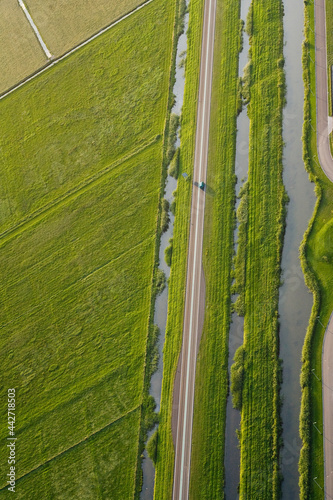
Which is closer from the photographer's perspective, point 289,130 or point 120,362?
point 120,362

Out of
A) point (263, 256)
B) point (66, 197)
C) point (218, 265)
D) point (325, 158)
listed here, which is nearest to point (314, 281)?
point (263, 256)

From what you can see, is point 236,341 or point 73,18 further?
point 73,18

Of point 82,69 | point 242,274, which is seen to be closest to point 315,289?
point 242,274

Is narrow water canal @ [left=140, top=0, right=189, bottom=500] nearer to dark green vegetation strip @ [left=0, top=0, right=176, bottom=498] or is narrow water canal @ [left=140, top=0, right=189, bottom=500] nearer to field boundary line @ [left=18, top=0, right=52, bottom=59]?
dark green vegetation strip @ [left=0, top=0, right=176, bottom=498]

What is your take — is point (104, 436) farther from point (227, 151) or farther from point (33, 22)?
point (33, 22)

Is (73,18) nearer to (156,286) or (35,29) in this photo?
(35,29)

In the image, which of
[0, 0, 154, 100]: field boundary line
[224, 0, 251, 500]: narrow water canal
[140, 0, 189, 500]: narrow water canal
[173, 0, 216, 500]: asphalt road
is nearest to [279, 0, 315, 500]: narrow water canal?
[224, 0, 251, 500]: narrow water canal
